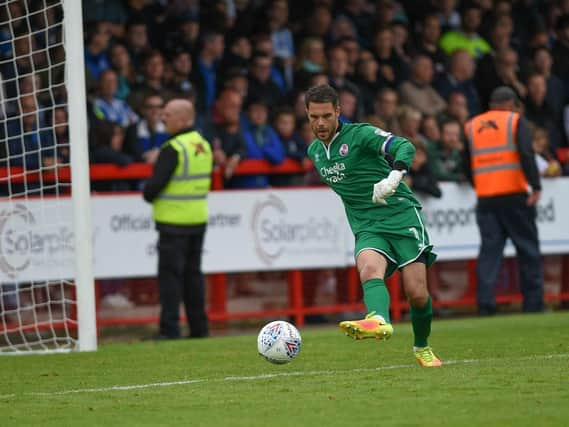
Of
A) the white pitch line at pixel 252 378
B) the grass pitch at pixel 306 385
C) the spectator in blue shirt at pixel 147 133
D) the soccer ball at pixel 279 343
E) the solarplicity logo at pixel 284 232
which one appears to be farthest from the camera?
the solarplicity logo at pixel 284 232

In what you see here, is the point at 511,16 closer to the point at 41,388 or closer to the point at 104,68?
the point at 104,68

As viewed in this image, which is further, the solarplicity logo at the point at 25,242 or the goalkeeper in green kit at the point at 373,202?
the solarplicity logo at the point at 25,242

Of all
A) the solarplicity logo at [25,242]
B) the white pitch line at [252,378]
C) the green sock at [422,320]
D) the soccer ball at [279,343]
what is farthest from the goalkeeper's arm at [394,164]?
the solarplicity logo at [25,242]

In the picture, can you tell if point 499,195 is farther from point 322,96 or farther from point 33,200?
point 322,96

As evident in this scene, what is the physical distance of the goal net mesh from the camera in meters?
12.6

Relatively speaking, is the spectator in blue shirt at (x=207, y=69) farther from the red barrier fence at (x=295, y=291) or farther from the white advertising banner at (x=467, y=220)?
the white advertising banner at (x=467, y=220)

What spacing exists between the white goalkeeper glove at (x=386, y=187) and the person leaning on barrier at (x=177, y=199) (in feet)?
15.5

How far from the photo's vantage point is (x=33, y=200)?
A: 12766mm

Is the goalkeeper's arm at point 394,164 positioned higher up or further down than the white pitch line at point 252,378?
higher up

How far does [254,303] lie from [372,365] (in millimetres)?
5104

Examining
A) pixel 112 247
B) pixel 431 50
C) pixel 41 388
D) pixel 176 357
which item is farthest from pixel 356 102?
pixel 41 388

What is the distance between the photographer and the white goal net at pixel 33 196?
1247 cm

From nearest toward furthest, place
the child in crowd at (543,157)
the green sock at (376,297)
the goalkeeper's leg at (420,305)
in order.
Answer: the green sock at (376,297) → the goalkeeper's leg at (420,305) → the child in crowd at (543,157)

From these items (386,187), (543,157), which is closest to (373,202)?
(386,187)
